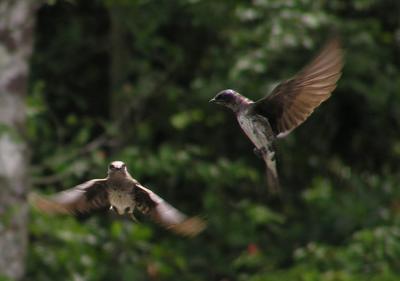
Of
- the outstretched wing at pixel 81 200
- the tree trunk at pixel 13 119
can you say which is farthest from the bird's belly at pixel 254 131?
the tree trunk at pixel 13 119

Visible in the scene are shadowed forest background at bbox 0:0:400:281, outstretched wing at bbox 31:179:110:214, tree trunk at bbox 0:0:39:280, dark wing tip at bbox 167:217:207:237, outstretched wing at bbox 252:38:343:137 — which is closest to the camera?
dark wing tip at bbox 167:217:207:237

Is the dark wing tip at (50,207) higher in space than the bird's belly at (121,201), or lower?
higher

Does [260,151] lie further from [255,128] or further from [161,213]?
[161,213]

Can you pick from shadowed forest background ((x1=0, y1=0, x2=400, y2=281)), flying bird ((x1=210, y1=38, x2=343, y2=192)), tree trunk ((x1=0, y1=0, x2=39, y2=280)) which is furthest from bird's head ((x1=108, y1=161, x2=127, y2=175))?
shadowed forest background ((x1=0, y1=0, x2=400, y2=281))

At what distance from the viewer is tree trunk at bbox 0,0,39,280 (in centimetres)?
618

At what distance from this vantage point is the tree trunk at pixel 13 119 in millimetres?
6176

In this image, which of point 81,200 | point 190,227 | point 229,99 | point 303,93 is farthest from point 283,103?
point 81,200

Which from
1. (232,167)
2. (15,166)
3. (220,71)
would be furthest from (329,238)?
(15,166)

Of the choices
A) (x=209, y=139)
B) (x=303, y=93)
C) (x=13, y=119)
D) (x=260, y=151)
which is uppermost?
(x=13, y=119)

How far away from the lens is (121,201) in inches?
98.3

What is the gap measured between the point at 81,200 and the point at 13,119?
3676mm

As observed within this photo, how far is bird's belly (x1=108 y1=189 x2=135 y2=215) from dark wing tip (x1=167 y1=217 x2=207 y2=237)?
0.11m

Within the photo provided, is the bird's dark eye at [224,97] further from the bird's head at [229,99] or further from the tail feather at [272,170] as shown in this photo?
the tail feather at [272,170]

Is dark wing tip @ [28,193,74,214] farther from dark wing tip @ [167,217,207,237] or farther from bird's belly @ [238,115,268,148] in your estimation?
bird's belly @ [238,115,268,148]
